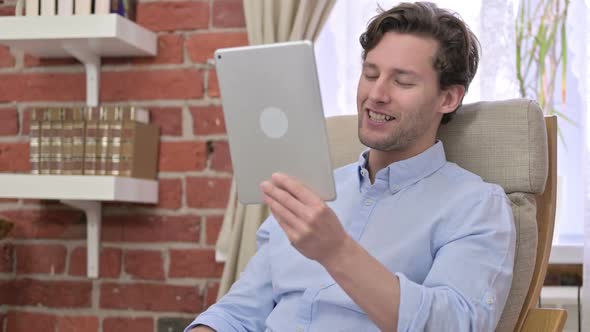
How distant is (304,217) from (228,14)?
4.02 ft

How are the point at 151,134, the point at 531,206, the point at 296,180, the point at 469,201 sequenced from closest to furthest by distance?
the point at 296,180 → the point at 469,201 → the point at 531,206 → the point at 151,134

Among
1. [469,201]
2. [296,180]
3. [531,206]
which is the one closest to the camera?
[296,180]

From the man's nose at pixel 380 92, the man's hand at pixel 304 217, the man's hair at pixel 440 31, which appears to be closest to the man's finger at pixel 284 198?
the man's hand at pixel 304 217

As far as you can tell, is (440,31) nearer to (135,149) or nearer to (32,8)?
(135,149)

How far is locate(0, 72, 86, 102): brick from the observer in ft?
7.32

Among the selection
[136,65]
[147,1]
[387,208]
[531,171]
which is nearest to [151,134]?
[136,65]

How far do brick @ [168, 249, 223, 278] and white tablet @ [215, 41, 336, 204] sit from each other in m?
1.02

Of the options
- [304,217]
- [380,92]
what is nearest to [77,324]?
[380,92]

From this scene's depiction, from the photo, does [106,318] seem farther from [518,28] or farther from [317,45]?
[518,28]

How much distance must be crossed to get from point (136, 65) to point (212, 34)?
23cm

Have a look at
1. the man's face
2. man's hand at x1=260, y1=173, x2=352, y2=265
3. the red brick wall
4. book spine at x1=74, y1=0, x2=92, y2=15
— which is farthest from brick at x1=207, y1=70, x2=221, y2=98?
man's hand at x1=260, y1=173, x2=352, y2=265

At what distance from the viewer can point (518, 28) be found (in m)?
2.00

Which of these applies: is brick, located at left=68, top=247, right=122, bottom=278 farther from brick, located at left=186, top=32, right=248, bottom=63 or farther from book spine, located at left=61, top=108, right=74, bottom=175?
brick, located at left=186, top=32, right=248, bottom=63

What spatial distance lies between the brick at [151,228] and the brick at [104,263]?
0.04m
